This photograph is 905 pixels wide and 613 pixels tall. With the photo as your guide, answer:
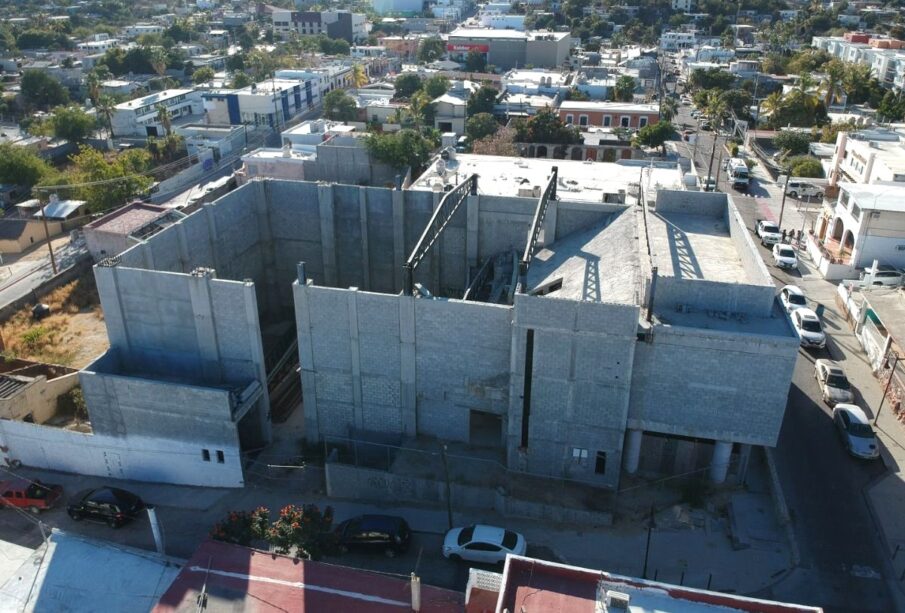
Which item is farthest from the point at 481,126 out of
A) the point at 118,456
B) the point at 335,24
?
the point at 335,24

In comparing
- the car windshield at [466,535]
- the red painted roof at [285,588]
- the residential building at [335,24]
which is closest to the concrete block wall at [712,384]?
the car windshield at [466,535]

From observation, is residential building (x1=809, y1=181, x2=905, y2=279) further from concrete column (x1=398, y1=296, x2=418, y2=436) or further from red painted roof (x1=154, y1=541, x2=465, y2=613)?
red painted roof (x1=154, y1=541, x2=465, y2=613)

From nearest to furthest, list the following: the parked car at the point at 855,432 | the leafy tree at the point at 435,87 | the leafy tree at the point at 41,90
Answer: the parked car at the point at 855,432 < the leafy tree at the point at 435,87 < the leafy tree at the point at 41,90

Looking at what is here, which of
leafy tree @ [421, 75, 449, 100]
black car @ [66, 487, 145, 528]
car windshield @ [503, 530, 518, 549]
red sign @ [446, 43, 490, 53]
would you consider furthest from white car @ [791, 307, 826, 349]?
red sign @ [446, 43, 490, 53]

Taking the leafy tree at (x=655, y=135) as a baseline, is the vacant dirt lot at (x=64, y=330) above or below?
below

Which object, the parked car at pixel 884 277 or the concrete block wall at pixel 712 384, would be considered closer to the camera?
the concrete block wall at pixel 712 384

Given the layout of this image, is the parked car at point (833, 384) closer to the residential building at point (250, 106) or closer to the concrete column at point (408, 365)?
the concrete column at point (408, 365)
